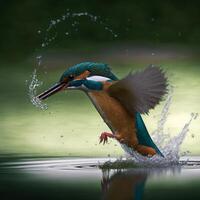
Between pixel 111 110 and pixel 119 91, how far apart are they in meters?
0.13

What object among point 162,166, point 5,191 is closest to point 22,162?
point 162,166

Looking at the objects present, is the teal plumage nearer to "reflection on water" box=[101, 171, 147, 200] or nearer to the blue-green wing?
the blue-green wing

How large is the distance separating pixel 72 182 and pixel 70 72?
1.04 m

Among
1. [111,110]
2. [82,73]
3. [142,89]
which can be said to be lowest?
[111,110]

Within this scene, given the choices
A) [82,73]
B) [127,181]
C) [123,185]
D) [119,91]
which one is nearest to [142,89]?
[119,91]

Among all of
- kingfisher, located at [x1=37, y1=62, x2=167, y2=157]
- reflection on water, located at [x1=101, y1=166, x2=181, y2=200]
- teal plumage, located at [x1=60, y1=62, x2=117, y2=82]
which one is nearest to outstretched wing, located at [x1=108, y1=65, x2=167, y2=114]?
kingfisher, located at [x1=37, y1=62, x2=167, y2=157]

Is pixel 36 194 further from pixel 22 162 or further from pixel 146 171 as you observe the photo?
pixel 22 162

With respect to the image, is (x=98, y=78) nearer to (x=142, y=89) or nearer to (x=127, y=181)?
(x=142, y=89)

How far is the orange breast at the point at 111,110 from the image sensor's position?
6.89 metres

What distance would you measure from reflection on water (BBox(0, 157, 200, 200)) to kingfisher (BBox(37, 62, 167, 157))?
12.1 inches

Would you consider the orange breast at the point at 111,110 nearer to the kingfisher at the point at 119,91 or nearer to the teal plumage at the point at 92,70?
the kingfisher at the point at 119,91

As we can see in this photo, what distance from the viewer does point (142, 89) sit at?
682cm

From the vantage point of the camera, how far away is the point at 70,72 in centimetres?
694

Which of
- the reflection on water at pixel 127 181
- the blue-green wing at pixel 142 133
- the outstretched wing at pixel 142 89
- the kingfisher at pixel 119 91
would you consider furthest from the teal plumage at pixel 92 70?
the reflection on water at pixel 127 181
